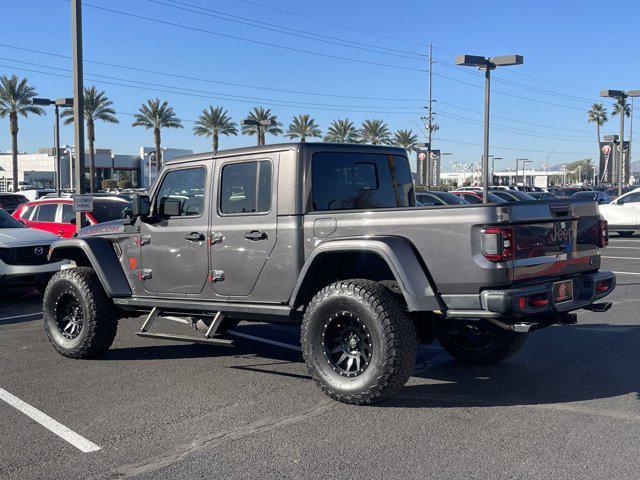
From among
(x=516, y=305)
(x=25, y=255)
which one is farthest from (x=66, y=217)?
(x=516, y=305)

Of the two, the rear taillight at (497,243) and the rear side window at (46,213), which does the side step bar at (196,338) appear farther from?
the rear side window at (46,213)

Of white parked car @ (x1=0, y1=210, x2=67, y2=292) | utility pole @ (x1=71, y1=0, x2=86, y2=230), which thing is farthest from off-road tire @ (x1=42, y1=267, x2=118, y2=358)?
utility pole @ (x1=71, y1=0, x2=86, y2=230)

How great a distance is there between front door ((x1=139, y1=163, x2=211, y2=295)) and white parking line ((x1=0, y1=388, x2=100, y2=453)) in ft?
5.46

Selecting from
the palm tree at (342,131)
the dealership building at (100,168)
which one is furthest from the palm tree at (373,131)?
the dealership building at (100,168)

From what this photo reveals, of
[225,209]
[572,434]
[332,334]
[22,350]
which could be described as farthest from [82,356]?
[572,434]

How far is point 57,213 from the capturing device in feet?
51.4

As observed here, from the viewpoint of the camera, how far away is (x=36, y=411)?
18.0 ft

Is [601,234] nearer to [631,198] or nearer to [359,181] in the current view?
[359,181]

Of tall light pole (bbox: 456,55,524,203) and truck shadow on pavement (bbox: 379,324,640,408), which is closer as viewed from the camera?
truck shadow on pavement (bbox: 379,324,640,408)

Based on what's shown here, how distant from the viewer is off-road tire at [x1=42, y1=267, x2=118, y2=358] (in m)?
7.12

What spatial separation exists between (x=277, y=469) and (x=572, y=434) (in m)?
2.04

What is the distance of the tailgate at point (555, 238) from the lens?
203 inches

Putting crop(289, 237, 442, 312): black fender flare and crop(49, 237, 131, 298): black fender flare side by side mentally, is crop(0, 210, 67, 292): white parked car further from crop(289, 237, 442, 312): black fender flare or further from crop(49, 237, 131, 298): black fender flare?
crop(289, 237, 442, 312): black fender flare

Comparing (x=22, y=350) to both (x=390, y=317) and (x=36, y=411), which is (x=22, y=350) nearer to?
(x=36, y=411)
